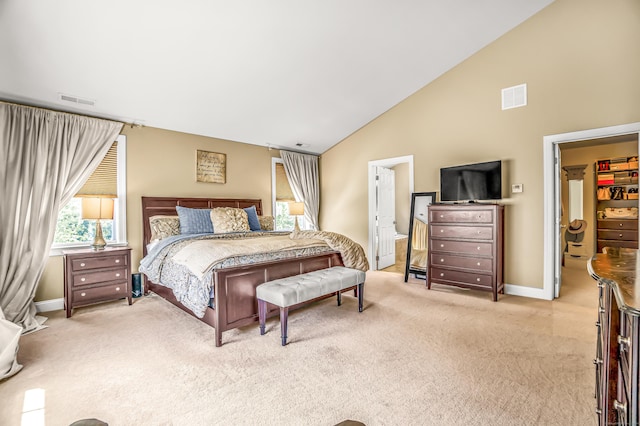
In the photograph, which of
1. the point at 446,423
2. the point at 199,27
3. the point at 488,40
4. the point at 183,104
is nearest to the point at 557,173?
the point at 488,40

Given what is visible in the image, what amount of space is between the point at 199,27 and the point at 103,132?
6.69 feet

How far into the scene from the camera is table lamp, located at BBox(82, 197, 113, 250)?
141 inches

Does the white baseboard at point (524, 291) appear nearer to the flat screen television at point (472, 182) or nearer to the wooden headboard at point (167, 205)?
the flat screen television at point (472, 182)

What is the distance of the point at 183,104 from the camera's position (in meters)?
4.15

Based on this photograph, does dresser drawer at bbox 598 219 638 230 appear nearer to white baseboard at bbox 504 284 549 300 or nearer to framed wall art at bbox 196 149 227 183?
white baseboard at bbox 504 284 549 300

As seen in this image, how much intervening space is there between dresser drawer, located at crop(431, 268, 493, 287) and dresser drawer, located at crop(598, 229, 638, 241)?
4293mm

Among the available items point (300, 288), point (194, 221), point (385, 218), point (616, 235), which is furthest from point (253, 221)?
point (616, 235)

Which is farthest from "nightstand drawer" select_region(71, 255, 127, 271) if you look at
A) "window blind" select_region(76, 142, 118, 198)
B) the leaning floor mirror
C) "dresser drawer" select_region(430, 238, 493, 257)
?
"dresser drawer" select_region(430, 238, 493, 257)

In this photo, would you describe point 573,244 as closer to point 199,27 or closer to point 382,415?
point 382,415

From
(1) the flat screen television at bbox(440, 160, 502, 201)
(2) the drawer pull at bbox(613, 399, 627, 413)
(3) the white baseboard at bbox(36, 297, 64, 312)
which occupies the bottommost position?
(3) the white baseboard at bbox(36, 297, 64, 312)

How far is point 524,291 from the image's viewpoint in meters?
4.14

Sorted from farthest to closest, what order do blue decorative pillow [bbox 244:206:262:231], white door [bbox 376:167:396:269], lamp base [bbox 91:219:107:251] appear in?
1. white door [bbox 376:167:396:269]
2. blue decorative pillow [bbox 244:206:262:231]
3. lamp base [bbox 91:219:107:251]

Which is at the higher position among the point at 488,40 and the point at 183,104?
the point at 488,40

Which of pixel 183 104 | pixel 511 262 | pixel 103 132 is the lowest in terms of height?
pixel 511 262
